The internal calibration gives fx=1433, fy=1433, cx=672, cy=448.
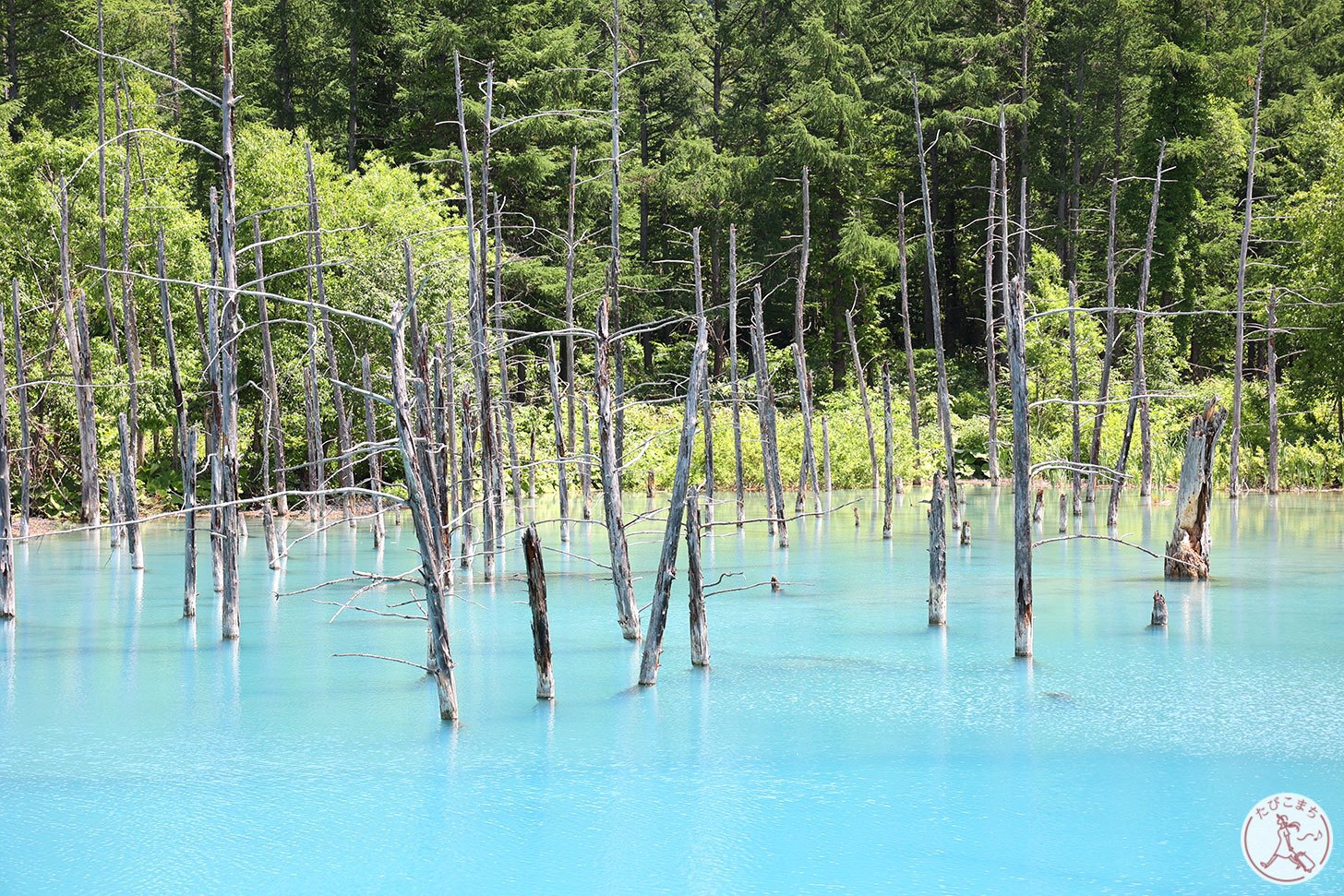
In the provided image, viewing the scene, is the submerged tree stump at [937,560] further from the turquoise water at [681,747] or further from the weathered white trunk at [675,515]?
the weathered white trunk at [675,515]

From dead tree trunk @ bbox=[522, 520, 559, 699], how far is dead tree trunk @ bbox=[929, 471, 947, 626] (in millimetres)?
4381

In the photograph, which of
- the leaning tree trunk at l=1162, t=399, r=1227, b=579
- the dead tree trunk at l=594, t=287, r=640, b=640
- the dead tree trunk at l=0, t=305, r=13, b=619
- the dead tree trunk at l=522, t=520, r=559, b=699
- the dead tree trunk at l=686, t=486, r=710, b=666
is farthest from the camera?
the leaning tree trunk at l=1162, t=399, r=1227, b=579

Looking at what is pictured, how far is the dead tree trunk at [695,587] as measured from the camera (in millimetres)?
12438

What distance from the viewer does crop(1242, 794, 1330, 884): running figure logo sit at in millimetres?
8383

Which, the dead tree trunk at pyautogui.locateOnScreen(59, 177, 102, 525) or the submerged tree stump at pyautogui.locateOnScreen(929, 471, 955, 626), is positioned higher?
the dead tree trunk at pyautogui.locateOnScreen(59, 177, 102, 525)

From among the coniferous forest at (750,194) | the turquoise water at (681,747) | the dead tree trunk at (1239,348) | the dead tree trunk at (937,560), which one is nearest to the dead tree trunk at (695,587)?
the turquoise water at (681,747)

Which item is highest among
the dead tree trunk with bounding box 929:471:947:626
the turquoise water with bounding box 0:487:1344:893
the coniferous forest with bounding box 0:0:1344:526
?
the coniferous forest with bounding box 0:0:1344:526

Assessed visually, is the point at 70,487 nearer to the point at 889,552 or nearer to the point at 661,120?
the point at 889,552

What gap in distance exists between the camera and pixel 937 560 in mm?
15508

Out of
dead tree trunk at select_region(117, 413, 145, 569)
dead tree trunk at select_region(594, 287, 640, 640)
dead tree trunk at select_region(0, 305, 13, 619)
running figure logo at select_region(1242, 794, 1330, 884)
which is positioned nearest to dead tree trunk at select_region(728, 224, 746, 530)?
dead tree trunk at select_region(594, 287, 640, 640)

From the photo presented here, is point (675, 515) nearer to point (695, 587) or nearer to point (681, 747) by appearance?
point (695, 587)

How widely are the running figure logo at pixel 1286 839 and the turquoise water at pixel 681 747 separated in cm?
13

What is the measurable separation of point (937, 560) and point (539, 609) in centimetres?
567

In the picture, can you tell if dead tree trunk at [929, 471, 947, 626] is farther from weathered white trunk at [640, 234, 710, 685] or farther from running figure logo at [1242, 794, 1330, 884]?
running figure logo at [1242, 794, 1330, 884]
